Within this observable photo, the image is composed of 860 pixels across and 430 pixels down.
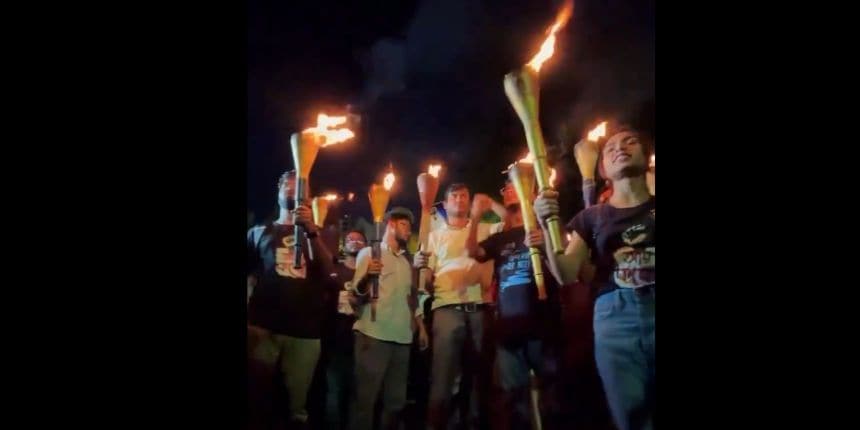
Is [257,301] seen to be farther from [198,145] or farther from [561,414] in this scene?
[561,414]

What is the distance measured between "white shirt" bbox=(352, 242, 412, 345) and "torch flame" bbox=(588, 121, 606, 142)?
21.0 inches

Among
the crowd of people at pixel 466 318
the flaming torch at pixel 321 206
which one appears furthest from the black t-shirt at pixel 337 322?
the flaming torch at pixel 321 206

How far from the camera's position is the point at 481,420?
1.78 m

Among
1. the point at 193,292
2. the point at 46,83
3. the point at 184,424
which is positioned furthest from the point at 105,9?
the point at 184,424

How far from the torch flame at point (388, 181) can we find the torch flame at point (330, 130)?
0.14 m

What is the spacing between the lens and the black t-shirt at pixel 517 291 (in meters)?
1.76

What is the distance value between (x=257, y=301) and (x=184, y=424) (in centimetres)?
33

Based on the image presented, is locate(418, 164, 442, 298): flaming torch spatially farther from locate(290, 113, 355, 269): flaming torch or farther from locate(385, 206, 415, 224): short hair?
locate(290, 113, 355, 269): flaming torch

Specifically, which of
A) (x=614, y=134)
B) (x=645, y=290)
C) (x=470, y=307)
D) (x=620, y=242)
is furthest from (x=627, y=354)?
(x=614, y=134)

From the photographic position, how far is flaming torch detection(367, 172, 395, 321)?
181cm

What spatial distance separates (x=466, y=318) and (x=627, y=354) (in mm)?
390

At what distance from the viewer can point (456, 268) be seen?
5.88ft

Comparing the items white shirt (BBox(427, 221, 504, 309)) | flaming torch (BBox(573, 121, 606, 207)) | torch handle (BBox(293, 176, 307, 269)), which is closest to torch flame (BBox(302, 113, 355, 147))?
torch handle (BBox(293, 176, 307, 269))

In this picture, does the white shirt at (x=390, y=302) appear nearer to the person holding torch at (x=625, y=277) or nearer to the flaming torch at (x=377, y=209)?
the flaming torch at (x=377, y=209)
